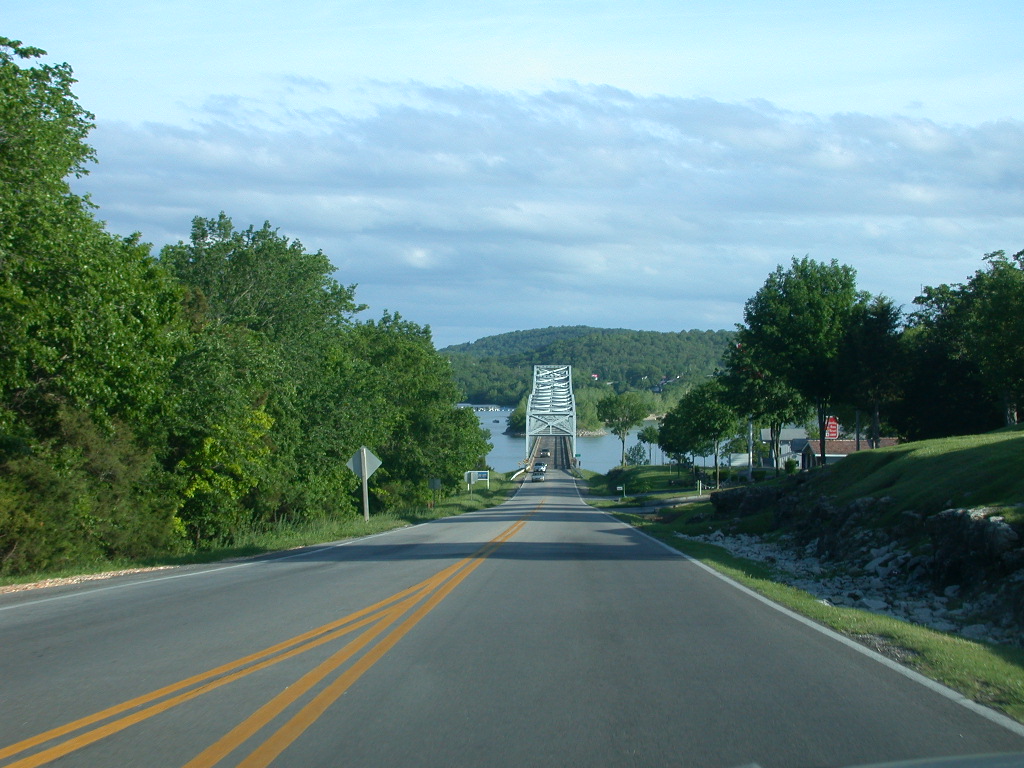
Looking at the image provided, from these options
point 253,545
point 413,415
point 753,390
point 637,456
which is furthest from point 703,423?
point 637,456

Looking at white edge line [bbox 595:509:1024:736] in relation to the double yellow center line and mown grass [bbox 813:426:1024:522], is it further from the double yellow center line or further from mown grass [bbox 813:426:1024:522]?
mown grass [bbox 813:426:1024:522]

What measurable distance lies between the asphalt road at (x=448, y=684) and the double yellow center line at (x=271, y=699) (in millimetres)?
23

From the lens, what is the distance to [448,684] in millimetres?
6980

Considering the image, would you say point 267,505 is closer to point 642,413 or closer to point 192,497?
point 192,497

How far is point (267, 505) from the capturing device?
3431cm

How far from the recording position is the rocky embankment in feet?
39.5

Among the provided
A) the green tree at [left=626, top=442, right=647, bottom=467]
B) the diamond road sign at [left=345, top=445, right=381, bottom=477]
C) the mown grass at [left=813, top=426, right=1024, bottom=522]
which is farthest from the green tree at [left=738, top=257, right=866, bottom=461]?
the green tree at [left=626, top=442, right=647, bottom=467]

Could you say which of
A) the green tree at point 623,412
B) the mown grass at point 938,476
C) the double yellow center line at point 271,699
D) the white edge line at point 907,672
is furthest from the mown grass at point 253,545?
the green tree at point 623,412

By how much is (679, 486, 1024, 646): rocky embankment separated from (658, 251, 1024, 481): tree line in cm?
1716

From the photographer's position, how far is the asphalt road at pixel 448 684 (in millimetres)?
5371

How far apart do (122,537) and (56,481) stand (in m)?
3.56

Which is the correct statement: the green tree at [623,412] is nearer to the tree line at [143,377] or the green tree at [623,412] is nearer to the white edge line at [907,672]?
the tree line at [143,377]

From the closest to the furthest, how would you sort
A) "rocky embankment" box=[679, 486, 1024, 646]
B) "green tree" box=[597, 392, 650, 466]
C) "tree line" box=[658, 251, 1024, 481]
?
"rocky embankment" box=[679, 486, 1024, 646] → "tree line" box=[658, 251, 1024, 481] → "green tree" box=[597, 392, 650, 466]

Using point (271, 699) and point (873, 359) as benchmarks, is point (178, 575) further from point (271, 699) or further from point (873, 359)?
point (873, 359)
